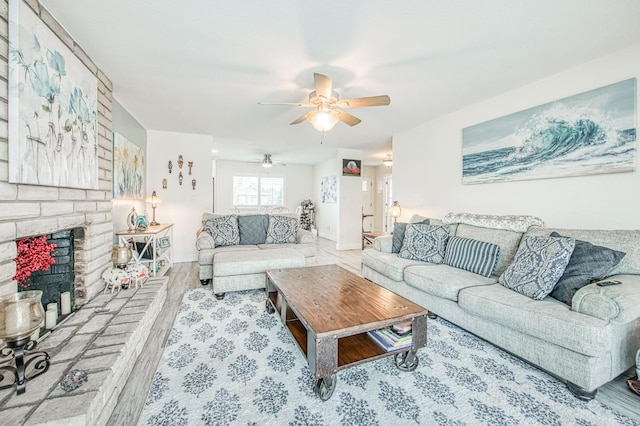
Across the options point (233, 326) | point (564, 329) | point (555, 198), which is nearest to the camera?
point (564, 329)

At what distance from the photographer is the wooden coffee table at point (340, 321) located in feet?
4.76

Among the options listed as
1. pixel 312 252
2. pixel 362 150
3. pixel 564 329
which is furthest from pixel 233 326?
pixel 362 150

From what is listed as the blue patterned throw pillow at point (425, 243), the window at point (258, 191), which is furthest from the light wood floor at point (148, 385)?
the window at point (258, 191)

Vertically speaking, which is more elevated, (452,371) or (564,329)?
(564,329)

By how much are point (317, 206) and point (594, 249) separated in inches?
275

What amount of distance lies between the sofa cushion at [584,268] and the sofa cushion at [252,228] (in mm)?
3482

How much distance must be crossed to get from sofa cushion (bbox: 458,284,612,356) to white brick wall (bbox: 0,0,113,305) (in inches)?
117

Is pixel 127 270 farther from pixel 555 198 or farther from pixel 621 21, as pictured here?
pixel 621 21

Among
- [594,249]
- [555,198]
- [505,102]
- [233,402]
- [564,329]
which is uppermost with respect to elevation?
[505,102]

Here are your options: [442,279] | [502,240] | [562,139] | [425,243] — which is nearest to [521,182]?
[562,139]

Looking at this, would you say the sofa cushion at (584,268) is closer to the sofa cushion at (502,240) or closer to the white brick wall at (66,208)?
the sofa cushion at (502,240)

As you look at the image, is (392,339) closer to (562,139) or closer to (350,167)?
(562,139)

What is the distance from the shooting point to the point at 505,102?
9.78 ft

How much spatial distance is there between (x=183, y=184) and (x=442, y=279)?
4487 mm
